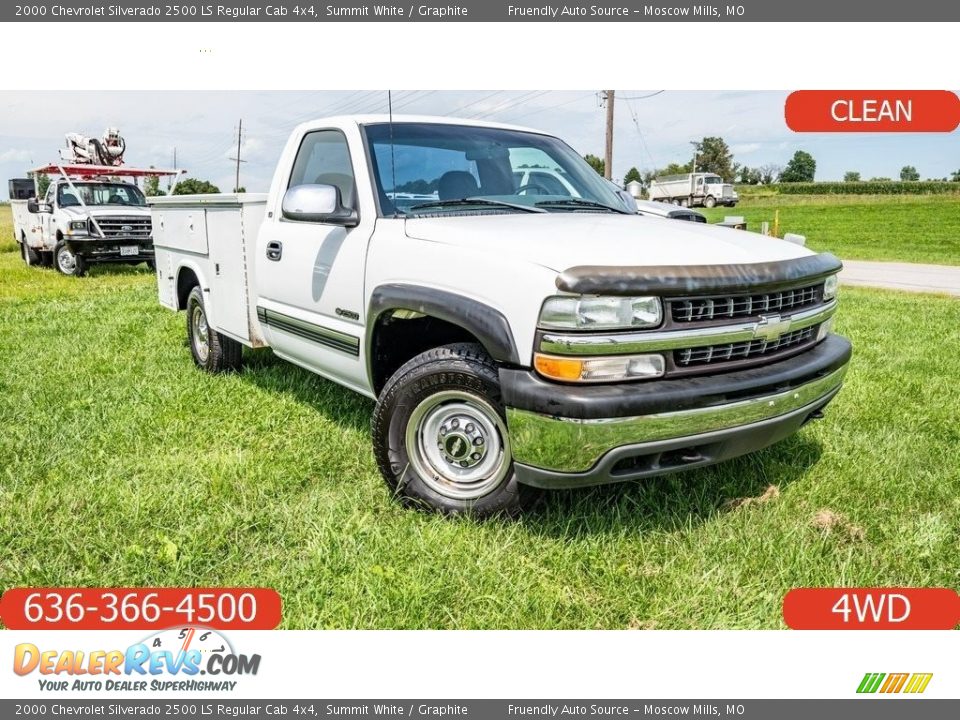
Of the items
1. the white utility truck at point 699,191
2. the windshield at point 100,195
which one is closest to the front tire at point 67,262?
the windshield at point 100,195

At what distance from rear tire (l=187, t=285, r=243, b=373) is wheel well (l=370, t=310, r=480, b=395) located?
2.23 m

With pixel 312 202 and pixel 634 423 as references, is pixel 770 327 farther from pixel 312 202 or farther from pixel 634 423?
pixel 312 202

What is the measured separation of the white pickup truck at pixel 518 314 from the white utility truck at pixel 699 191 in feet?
109

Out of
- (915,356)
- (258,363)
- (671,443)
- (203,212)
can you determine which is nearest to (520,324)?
(671,443)

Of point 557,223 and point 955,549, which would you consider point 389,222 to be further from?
point 955,549

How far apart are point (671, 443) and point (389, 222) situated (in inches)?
66.8

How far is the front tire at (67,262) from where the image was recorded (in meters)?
14.3

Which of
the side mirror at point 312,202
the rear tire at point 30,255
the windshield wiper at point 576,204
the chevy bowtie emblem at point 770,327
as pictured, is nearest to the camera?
the chevy bowtie emblem at point 770,327

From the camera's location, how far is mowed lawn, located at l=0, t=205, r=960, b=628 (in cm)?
266

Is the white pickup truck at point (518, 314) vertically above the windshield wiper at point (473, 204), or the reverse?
the windshield wiper at point (473, 204)

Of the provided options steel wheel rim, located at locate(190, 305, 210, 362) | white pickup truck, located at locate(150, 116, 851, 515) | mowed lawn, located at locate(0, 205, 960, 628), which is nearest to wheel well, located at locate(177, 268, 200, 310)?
steel wheel rim, located at locate(190, 305, 210, 362)

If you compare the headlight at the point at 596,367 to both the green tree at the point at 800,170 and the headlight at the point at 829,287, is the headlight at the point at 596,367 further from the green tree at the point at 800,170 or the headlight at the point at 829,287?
the green tree at the point at 800,170

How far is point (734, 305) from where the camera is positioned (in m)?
2.81

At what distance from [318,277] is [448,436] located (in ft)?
4.27
